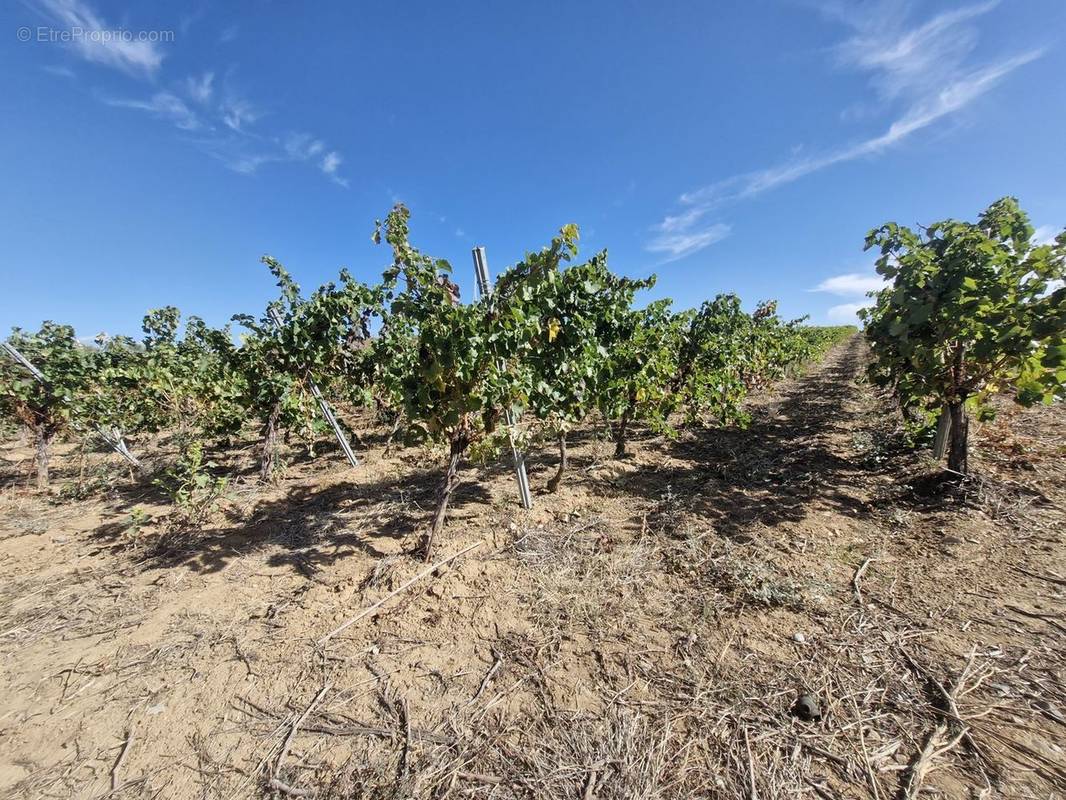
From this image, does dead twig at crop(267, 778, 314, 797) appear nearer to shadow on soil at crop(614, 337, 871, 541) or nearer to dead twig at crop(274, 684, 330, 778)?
dead twig at crop(274, 684, 330, 778)

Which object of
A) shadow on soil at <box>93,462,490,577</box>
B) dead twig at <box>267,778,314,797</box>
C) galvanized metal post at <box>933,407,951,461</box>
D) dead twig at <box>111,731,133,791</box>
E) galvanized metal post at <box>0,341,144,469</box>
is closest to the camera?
dead twig at <box>267,778,314,797</box>

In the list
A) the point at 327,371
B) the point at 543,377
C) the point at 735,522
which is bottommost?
the point at 735,522

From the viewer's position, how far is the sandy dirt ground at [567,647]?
218cm

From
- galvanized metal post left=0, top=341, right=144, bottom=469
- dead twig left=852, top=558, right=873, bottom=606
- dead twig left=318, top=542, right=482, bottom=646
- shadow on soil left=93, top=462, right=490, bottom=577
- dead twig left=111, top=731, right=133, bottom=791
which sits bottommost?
dead twig left=852, top=558, right=873, bottom=606

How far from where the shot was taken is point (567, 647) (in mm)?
3012

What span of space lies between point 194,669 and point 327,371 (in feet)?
18.2

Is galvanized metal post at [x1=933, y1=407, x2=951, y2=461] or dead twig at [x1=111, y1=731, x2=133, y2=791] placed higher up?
galvanized metal post at [x1=933, y1=407, x2=951, y2=461]

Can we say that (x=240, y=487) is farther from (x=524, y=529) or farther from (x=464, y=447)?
(x=524, y=529)

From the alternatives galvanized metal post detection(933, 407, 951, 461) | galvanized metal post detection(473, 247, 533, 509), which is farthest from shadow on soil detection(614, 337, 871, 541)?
galvanized metal post detection(473, 247, 533, 509)

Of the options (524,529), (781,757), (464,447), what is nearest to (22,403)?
(464,447)

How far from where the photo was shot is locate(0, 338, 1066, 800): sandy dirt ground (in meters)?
2.18

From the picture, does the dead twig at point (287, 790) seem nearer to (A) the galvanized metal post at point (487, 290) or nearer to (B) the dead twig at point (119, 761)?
(B) the dead twig at point (119, 761)

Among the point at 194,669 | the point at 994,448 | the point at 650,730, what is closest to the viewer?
the point at 650,730

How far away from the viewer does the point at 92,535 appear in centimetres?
538
